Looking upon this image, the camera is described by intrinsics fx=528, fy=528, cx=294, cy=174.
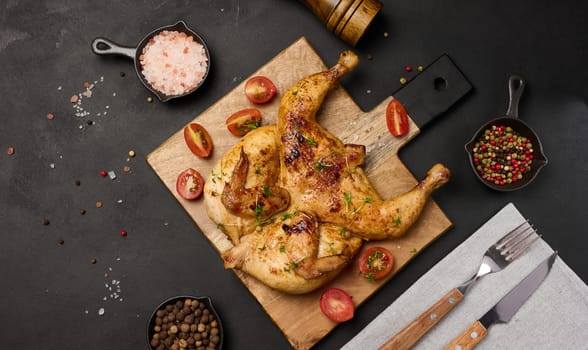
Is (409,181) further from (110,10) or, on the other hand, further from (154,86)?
(110,10)

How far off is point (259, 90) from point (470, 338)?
2428 millimetres

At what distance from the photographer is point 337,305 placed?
12.7 ft

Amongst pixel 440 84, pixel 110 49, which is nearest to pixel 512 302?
pixel 440 84

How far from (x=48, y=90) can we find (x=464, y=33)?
347 cm

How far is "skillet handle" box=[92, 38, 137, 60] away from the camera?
13.6 feet

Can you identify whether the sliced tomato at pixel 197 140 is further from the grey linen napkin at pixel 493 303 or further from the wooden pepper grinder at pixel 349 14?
the grey linen napkin at pixel 493 303

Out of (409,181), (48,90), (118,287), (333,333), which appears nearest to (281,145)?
(409,181)

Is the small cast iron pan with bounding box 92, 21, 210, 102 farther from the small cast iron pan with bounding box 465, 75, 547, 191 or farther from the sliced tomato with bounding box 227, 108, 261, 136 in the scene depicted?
the small cast iron pan with bounding box 465, 75, 547, 191

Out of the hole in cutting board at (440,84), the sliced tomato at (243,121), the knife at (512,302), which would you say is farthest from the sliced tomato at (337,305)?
the hole in cutting board at (440,84)

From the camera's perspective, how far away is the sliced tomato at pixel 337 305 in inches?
152

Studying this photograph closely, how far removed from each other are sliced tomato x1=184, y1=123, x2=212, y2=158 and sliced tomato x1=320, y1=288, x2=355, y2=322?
1.40 meters

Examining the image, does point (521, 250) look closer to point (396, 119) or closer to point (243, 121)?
point (396, 119)

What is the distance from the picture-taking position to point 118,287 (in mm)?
4219

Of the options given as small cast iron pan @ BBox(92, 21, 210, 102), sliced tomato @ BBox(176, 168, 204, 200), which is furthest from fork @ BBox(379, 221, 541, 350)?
small cast iron pan @ BBox(92, 21, 210, 102)
